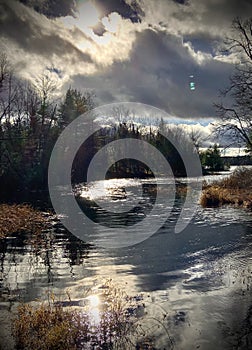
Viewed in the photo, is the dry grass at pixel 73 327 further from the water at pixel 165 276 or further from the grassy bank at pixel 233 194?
the grassy bank at pixel 233 194

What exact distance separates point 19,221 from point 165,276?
43.7 feet

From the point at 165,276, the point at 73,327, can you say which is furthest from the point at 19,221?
the point at 73,327

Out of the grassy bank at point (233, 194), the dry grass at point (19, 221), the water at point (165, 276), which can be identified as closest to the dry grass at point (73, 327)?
the water at point (165, 276)

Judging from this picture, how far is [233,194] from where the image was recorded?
3178 cm

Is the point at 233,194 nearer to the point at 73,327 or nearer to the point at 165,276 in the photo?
the point at 165,276

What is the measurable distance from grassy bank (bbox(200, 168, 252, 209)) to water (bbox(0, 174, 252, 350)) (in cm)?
1005

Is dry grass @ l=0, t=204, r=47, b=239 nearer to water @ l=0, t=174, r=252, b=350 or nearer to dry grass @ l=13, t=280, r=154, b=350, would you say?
water @ l=0, t=174, r=252, b=350

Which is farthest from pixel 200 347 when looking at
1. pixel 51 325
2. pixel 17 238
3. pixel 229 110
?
pixel 229 110

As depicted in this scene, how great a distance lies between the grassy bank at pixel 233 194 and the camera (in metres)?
29.1

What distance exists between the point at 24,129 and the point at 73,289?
171 ft

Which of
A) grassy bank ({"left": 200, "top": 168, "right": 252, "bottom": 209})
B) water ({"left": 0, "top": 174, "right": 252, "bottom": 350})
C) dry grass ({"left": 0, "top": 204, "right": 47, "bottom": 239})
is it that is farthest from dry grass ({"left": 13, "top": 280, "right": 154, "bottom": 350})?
grassy bank ({"left": 200, "top": 168, "right": 252, "bottom": 209})

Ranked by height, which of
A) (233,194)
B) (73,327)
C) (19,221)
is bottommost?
(73,327)

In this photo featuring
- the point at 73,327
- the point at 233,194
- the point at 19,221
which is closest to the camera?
the point at 73,327

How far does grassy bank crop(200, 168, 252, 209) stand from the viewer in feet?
95.5
